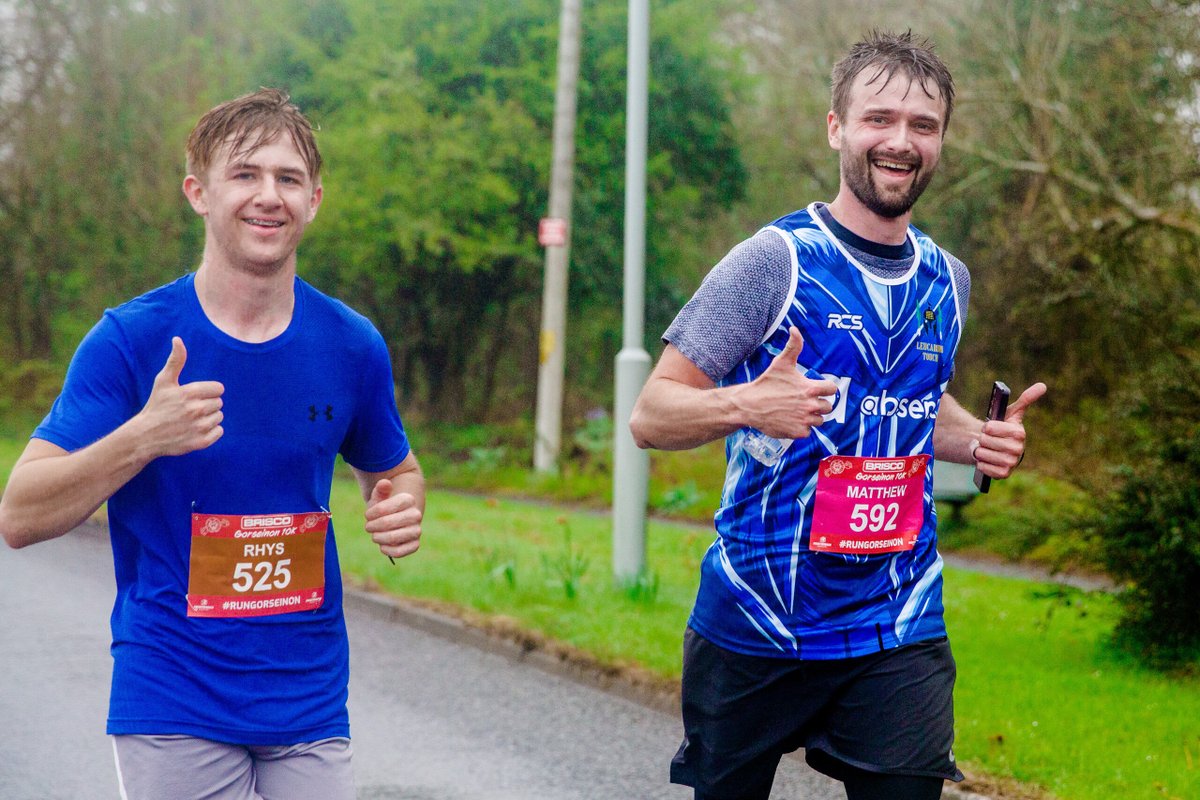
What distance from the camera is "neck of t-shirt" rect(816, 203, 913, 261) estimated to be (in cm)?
335

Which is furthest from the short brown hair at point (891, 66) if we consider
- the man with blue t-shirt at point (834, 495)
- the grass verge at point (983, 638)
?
the grass verge at point (983, 638)

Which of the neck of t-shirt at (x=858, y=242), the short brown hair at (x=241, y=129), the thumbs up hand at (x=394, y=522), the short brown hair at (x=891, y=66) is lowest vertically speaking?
the thumbs up hand at (x=394, y=522)

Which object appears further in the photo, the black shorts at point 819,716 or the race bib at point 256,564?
the black shorts at point 819,716

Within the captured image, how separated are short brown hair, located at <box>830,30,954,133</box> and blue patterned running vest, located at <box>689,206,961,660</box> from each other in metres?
0.33

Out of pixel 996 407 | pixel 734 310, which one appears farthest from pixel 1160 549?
pixel 734 310

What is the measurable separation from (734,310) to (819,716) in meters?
0.93

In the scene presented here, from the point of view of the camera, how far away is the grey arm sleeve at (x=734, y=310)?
323 cm

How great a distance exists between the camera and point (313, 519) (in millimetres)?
3004

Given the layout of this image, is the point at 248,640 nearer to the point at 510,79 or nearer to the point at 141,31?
the point at 510,79

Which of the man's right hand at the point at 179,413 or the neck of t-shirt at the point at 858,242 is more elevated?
the neck of t-shirt at the point at 858,242

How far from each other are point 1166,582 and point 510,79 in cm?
1830

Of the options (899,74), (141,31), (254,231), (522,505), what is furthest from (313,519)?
(141,31)

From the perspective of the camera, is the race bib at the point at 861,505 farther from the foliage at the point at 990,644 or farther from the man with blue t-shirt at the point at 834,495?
the foliage at the point at 990,644

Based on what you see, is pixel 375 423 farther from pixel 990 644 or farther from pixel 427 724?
pixel 990 644
